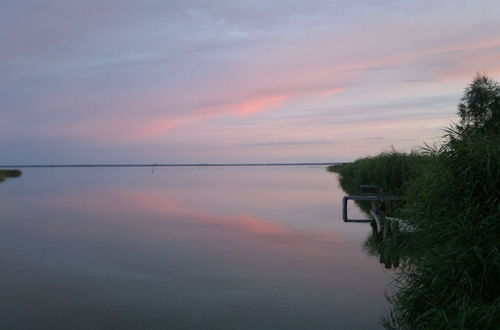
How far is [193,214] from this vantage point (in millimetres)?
28062

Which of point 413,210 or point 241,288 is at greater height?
point 413,210

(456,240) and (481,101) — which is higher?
(481,101)

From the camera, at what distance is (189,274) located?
13.8 meters

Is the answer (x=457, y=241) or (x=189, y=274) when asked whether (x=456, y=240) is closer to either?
(x=457, y=241)

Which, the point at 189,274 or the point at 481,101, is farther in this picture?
the point at 481,101

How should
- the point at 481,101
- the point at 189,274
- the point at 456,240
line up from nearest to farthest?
the point at 456,240 → the point at 189,274 → the point at 481,101

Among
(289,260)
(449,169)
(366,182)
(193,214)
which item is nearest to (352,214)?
(366,182)

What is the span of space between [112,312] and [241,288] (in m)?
3.57

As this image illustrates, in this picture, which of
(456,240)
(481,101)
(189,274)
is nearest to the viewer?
(456,240)

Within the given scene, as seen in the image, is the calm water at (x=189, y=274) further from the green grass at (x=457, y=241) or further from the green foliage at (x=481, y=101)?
the green foliage at (x=481, y=101)

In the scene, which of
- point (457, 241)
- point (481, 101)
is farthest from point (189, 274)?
point (481, 101)

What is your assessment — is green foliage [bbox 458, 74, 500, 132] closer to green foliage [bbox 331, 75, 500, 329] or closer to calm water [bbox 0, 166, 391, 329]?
calm water [bbox 0, 166, 391, 329]

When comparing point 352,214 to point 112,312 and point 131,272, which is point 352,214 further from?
point 112,312

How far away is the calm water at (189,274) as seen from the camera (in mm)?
10117
